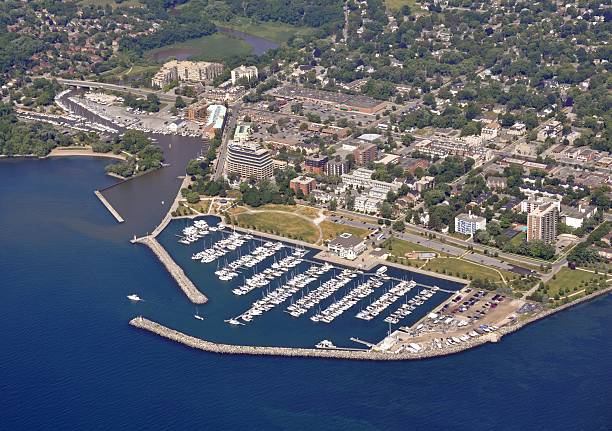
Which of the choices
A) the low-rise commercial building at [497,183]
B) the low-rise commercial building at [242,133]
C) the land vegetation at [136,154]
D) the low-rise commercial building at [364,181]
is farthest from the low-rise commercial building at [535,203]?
the land vegetation at [136,154]

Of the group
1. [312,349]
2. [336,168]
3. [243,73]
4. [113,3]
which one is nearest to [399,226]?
[336,168]

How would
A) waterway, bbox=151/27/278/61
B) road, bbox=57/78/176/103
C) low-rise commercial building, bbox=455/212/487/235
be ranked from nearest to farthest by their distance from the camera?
Result: low-rise commercial building, bbox=455/212/487/235 → road, bbox=57/78/176/103 → waterway, bbox=151/27/278/61

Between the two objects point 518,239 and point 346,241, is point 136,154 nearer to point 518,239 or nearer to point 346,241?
point 346,241

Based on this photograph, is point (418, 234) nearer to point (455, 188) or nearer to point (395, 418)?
point (455, 188)

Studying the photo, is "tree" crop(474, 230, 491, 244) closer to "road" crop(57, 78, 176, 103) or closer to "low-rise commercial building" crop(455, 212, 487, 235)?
"low-rise commercial building" crop(455, 212, 487, 235)

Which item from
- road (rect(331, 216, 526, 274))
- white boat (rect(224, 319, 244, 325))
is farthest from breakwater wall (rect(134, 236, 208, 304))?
road (rect(331, 216, 526, 274))

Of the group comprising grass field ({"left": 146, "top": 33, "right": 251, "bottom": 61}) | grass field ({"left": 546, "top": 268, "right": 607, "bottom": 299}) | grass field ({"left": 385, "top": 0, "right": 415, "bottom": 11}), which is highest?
grass field ({"left": 385, "top": 0, "right": 415, "bottom": 11})

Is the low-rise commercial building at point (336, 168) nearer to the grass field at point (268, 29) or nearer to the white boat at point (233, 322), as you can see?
the white boat at point (233, 322)
